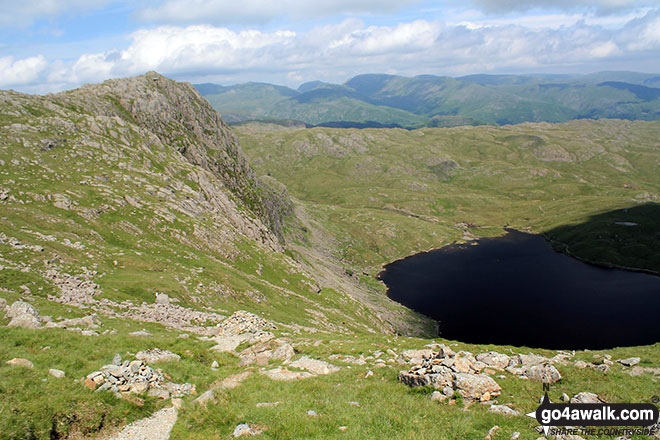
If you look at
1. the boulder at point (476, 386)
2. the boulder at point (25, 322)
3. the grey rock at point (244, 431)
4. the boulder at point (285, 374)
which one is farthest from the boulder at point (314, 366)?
the boulder at point (25, 322)

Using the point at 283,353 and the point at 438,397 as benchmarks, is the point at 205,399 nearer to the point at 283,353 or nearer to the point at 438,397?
the point at 283,353

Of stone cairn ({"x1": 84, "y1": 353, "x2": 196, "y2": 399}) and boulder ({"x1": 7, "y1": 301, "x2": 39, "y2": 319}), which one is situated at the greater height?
boulder ({"x1": 7, "y1": 301, "x2": 39, "y2": 319})

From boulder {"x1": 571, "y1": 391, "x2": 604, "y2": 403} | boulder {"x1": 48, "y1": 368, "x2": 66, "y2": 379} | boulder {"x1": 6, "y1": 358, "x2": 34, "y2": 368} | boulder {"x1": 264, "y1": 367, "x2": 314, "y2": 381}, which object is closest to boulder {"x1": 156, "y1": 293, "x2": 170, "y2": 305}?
boulder {"x1": 264, "y1": 367, "x2": 314, "y2": 381}

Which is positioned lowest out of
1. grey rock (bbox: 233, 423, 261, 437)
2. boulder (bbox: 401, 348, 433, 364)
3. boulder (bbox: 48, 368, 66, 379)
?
boulder (bbox: 401, 348, 433, 364)

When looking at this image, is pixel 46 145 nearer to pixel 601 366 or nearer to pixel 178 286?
pixel 178 286

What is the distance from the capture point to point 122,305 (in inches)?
1625

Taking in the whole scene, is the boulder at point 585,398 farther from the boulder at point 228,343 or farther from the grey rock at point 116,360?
the grey rock at point 116,360

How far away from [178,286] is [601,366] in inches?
2075

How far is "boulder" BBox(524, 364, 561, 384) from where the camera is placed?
22.7 meters

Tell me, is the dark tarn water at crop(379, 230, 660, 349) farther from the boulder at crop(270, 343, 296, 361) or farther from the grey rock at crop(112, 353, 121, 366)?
the grey rock at crop(112, 353, 121, 366)

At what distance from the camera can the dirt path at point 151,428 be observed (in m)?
15.8

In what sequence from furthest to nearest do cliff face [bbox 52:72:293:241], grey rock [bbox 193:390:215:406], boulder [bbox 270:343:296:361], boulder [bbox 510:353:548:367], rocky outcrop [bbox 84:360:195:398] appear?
cliff face [bbox 52:72:293:241] → boulder [bbox 270:343:296:361] → boulder [bbox 510:353:548:367] → grey rock [bbox 193:390:215:406] → rocky outcrop [bbox 84:360:195:398]

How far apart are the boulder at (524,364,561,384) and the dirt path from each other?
75.3ft

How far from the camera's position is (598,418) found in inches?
658
